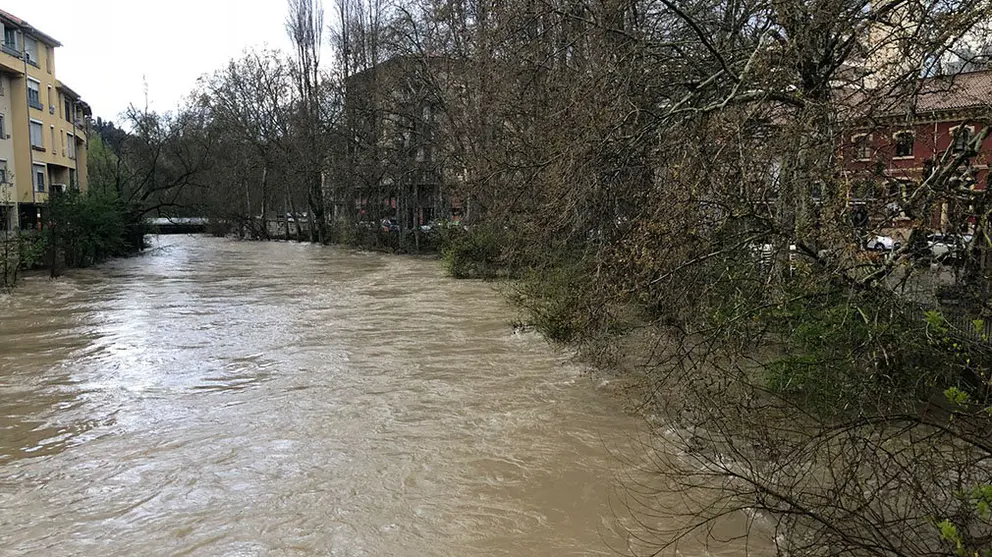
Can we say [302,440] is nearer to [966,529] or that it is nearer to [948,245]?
[966,529]

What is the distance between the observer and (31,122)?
37219 millimetres

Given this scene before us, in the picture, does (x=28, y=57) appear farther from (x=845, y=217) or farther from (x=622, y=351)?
(x=845, y=217)

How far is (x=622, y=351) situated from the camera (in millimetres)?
11047

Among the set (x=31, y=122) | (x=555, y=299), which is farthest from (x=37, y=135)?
(x=555, y=299)

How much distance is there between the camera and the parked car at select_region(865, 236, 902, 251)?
565 cm

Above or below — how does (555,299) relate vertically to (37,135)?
below

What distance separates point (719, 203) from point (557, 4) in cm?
488

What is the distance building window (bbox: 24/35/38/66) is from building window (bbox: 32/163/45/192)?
5375 millimetres

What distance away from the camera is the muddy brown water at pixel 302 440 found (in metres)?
5.80

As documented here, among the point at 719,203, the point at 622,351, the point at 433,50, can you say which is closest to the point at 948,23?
the point at 719,203

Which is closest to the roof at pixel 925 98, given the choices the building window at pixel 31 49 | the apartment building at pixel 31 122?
the apartment building at pixel 31 122

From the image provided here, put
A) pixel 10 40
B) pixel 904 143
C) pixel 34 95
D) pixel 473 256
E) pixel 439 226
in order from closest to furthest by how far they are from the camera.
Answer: pixel 904 143 < pixel 473 256 < pixel 439 226 < pixel 10 40 < pixel 34 95

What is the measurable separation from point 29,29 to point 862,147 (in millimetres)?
41797

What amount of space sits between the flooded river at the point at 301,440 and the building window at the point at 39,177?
2658cm
